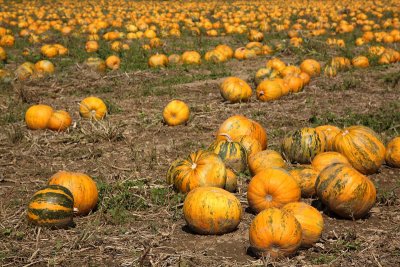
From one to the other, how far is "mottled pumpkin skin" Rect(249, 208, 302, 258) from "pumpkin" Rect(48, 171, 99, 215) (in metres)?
2.05

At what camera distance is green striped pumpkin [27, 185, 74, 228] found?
18.6ft

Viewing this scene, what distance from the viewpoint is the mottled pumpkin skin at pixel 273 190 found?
586cm

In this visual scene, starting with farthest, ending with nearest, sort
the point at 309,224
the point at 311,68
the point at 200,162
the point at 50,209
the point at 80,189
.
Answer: the point at 311,68 < the point at 200,162 < the point at 80,189 < the point at 50,209 < the point at 309,224

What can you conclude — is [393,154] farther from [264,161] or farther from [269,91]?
[269,91]

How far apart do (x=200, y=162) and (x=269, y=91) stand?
17.1 feet


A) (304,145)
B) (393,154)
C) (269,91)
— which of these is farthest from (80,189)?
(269,91)

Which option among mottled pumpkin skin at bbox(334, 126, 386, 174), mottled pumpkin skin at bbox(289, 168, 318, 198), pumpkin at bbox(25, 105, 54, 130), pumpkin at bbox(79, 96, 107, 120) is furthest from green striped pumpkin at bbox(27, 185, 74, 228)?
pumpkin at bbox(79, 96, 107, 120)

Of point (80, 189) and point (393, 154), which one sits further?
point (393, 154)

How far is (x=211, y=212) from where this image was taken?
18.1ft

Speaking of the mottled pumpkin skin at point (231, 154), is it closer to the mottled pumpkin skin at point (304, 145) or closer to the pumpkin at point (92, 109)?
the mottled pumpkin skin at point (304, 145)

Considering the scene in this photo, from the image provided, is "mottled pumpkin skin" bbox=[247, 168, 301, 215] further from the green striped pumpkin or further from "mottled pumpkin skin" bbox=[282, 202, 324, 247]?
the green striped pumpkin

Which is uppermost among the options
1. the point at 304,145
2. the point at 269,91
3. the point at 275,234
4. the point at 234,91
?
the point at 275,234

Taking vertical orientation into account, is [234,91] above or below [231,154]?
below

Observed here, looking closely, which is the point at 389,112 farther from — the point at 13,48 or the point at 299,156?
the point at 13,48
